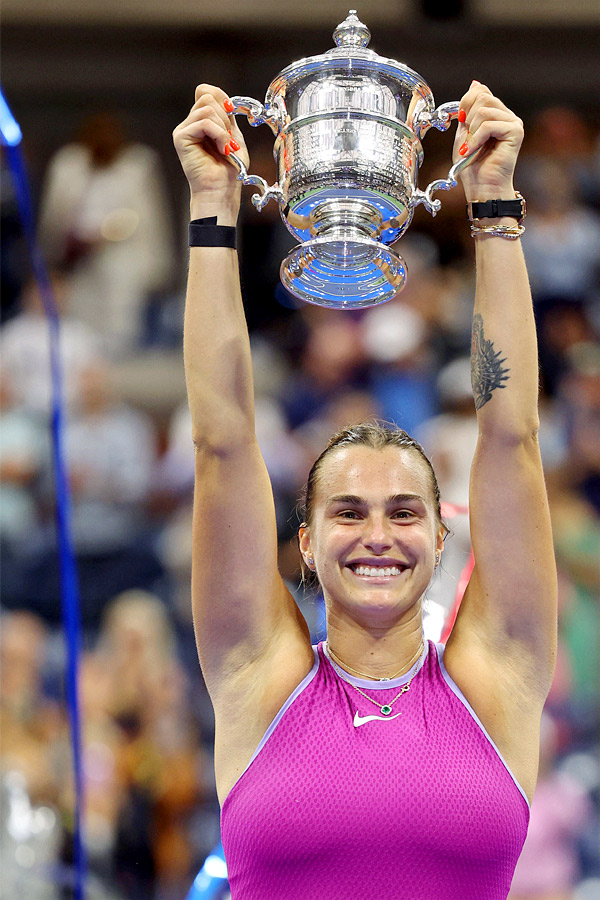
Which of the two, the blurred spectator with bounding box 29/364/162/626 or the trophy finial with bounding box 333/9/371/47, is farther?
the blurred spectator with bounding box 29/364/162/626

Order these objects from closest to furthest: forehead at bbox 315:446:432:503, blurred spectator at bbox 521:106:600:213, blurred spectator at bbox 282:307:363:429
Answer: forehead at bbox 315:446:432:503
blurred spectator at bbox 282:307:363:429
blurred spectator at bbox 521:106:600:213

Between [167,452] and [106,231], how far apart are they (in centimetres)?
121

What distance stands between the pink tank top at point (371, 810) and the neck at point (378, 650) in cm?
9

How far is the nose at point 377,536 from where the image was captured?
167 cm

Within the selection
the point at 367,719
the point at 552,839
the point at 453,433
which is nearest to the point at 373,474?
the point at 367,719

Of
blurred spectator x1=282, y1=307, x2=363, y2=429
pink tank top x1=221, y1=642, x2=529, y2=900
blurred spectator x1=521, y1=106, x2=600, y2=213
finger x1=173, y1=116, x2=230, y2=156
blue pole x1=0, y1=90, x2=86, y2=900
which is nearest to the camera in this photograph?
pink tank top x1=221, y1=642, x2=529, y2=900

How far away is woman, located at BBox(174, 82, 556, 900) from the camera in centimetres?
155

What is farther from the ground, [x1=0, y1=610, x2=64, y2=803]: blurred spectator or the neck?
the neck

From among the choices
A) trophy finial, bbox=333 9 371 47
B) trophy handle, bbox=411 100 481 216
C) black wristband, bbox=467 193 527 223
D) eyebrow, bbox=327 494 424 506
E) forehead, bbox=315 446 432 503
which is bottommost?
eyebrow, bbox=327 494 424 506

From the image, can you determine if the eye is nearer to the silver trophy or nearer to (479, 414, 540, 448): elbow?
(479, 414, 540, 448): elbow

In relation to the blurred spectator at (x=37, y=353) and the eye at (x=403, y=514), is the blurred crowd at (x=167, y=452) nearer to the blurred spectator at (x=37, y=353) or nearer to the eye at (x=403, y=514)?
the blurred spectator at (x=37, y=353)

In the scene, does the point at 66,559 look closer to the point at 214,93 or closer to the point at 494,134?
the point at 214,93

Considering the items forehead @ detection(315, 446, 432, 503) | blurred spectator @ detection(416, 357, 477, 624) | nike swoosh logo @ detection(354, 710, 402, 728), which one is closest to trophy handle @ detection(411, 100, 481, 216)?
forehead @ detection(315, 446, 432, 503)

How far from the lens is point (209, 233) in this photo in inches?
65.6
